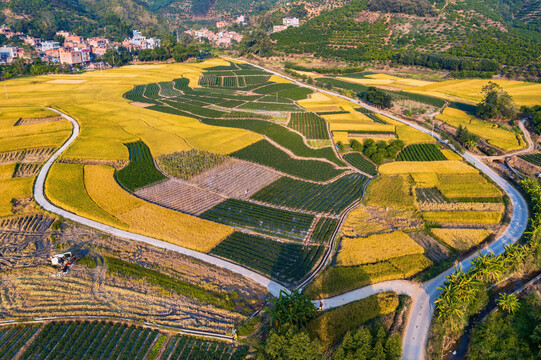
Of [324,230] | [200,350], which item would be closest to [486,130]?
[324,230]

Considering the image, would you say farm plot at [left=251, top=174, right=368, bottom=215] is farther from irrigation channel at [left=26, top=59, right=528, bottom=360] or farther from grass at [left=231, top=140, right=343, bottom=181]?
irrigation channel at [left=26, top=59, right=528, bottom=360]

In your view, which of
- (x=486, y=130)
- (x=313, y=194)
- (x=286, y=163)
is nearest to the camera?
(x=313, y=194)

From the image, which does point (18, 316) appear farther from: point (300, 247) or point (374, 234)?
point (374, 234)

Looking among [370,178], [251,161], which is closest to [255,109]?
[251,161]

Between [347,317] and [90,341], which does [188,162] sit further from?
[347,317]

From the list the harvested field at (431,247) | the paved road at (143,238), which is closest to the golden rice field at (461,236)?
the harvested field at (431,247)

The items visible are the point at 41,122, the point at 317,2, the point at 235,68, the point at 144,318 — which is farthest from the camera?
the point at 317,2
